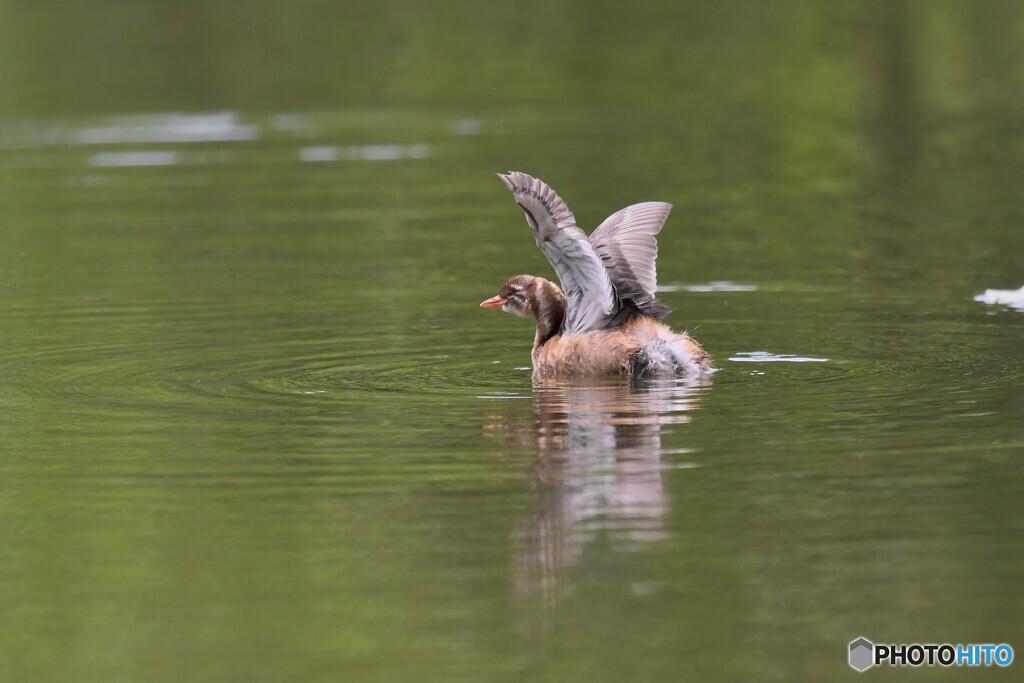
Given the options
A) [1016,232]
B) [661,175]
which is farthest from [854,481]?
[661,175]

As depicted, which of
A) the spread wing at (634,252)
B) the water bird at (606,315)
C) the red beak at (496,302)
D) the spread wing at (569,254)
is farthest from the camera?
the red beak at (496,302)

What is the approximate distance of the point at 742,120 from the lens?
27.2 meters

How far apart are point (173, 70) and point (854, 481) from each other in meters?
27.9

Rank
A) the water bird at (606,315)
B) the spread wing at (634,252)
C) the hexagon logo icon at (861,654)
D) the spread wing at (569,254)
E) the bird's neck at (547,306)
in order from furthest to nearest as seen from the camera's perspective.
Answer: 1. the bird's neck at (547,306)
2. the spread wing at (634,252)
3. the water bird at (606,315)
4. the spread wing at (569,254)
5. the hexagon logo icon at (861,654)

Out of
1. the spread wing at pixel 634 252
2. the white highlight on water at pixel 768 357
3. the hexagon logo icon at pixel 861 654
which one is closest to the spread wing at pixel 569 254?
the spread wing at pixel 634 252

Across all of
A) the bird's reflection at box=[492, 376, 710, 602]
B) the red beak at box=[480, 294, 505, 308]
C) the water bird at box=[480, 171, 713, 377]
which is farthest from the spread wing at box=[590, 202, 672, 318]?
the red beak at box=[480, 294, 505, 308]

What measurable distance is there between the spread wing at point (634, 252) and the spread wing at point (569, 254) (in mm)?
185

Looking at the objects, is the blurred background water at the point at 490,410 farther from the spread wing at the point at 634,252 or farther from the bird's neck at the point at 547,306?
the spread wing at the point at 634,252

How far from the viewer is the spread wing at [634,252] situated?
37.6 feet

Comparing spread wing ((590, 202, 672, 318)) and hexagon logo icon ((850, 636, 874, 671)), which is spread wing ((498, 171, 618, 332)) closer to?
spread wing ((590, 202, 672, 318))

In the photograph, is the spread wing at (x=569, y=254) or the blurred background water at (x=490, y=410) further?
the spread wing at (x=569, y=254)

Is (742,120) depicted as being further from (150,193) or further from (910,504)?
(910,504)

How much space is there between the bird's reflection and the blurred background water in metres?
0.03

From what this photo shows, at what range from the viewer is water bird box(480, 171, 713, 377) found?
430 inches
